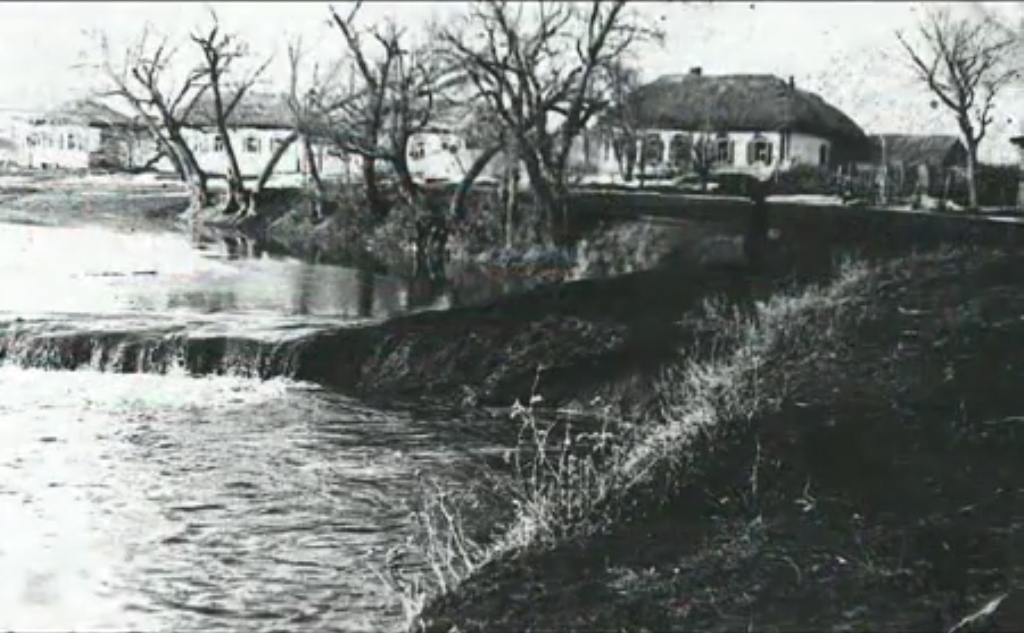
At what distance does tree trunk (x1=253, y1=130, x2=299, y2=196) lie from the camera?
3016mm

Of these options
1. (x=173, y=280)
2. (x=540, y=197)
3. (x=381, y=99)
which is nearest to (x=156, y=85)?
(x=173, y=280)

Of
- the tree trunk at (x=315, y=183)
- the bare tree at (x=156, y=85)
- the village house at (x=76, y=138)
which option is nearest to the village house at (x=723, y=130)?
the tree trunk at (x=315, y=183)

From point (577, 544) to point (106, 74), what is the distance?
1.16 metres

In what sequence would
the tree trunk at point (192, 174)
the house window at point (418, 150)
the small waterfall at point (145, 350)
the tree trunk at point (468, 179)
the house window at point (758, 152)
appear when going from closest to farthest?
the tree trunk at point (192, 174) → the small waterfall at point (145, 350) → the house window at point (758, 152) → the tree trunk at point (468, 179) → the house window at point (418, 150)

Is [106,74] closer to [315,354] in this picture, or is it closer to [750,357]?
[315,354]

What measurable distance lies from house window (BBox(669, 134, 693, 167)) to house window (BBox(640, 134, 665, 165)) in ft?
0.08

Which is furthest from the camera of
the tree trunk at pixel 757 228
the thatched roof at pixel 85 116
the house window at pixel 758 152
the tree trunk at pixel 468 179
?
the tree trunk at pixel 468 179

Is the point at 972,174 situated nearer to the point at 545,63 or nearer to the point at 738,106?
the point at 738,106

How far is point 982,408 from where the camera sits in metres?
3.11

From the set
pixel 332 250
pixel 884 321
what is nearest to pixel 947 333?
pixel 884 321

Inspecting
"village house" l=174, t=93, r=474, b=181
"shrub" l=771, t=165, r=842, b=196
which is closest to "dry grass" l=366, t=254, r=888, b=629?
"shrub" l=771, t=165, r=842, b=196

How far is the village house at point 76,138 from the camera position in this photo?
255 centimetres

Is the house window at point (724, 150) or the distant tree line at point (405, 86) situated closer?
the distant tree line at point (405, 86)

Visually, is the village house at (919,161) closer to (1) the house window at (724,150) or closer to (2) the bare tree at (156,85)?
(1) the house window at (724,150)
